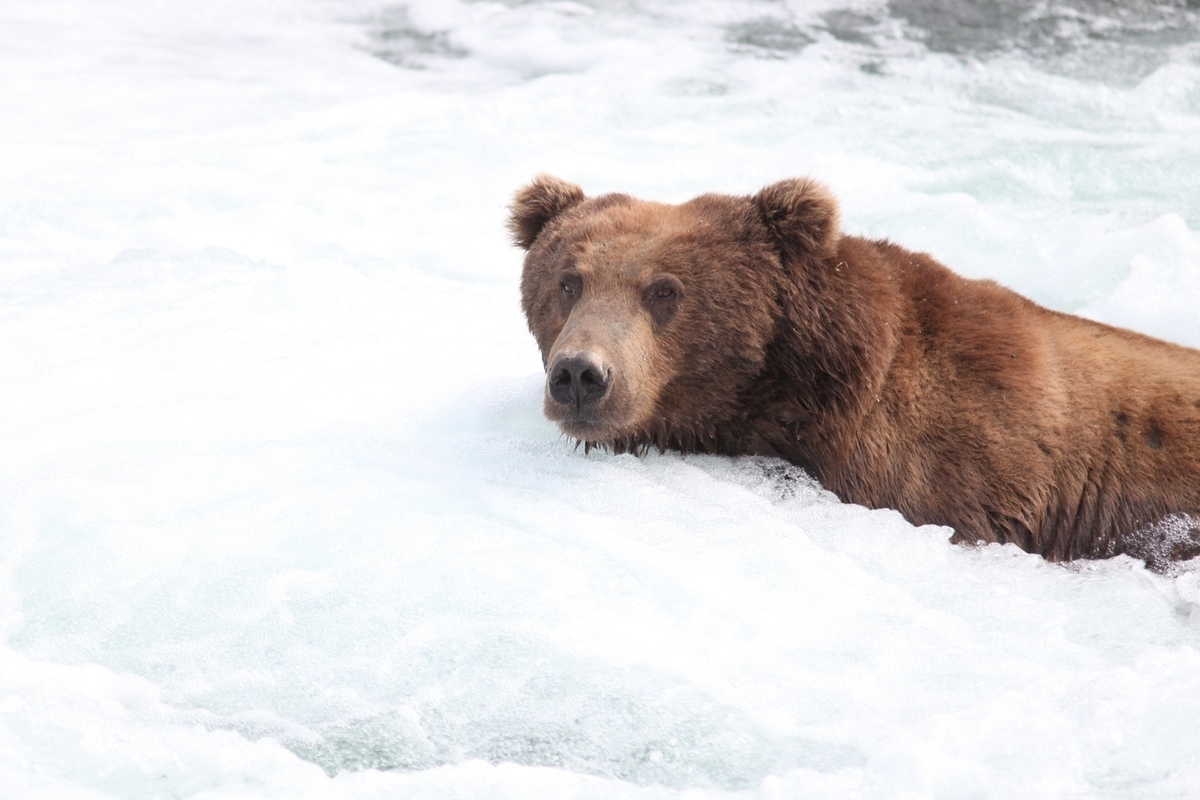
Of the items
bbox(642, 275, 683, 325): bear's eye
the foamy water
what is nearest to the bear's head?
bbox(642, 275, 683, 325): bear's eye

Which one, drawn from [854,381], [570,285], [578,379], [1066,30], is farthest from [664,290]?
[1066,30]

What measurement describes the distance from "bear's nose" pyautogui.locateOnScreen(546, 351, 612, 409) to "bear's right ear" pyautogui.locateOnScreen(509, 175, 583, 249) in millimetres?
1023

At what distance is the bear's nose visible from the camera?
170 inches

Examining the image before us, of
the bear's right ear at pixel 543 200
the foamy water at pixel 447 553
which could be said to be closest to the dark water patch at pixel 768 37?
the foamy water at pixel 447 553

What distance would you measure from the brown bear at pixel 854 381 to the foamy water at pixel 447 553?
6.0 inches

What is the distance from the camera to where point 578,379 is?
171 inches

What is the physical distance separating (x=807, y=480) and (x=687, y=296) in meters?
0.76

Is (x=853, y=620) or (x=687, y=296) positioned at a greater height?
(x=687, y=296)

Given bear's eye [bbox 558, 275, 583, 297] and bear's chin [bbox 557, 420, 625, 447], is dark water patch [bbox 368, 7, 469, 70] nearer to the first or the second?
bear's eye [bbox 558, 275, 583, 297]

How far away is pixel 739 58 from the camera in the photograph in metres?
13.0

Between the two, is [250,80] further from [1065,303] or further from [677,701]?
[677,701]

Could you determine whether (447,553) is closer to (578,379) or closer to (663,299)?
(578,379)

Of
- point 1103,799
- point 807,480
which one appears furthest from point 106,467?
point 1103,799

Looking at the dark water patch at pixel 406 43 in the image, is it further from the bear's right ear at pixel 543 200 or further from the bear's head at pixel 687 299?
the bear's head at pixel 687 299
